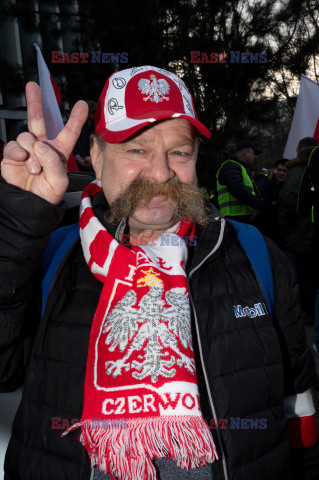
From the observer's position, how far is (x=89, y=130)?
462cm

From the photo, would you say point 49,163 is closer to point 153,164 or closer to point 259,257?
point 153,164

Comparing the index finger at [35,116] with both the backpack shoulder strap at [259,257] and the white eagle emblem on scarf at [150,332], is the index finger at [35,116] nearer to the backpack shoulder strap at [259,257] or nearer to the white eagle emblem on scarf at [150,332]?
the white eagle emblem on scarf at [150,332]

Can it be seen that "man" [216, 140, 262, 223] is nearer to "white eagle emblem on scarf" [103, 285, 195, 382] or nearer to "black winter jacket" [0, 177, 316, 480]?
"black winter jacket" [0, 177, 316, 480]

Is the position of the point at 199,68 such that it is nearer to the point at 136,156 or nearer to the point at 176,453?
the point at 136,156

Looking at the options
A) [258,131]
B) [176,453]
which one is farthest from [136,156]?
[258,131]

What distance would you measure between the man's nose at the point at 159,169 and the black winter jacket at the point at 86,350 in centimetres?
23

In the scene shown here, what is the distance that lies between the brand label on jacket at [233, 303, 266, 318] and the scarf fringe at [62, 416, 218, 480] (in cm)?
34

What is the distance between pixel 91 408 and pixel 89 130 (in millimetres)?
3668

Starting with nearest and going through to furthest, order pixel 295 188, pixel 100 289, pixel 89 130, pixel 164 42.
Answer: pixel 100 289, pixel 89 130, pixel 295 188, pixel 164 42

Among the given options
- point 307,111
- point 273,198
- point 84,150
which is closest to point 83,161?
point 84,150

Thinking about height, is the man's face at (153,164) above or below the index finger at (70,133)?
below

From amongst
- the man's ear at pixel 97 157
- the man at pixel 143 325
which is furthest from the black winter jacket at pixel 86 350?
the man's ear at pixel 97 157

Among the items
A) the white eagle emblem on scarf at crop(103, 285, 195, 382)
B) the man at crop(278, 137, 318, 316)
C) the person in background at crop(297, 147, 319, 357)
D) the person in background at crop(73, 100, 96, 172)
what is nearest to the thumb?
the white eagle emblem on scarf at crop(103, 285, 195, 382)

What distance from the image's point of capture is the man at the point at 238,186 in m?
5.54
